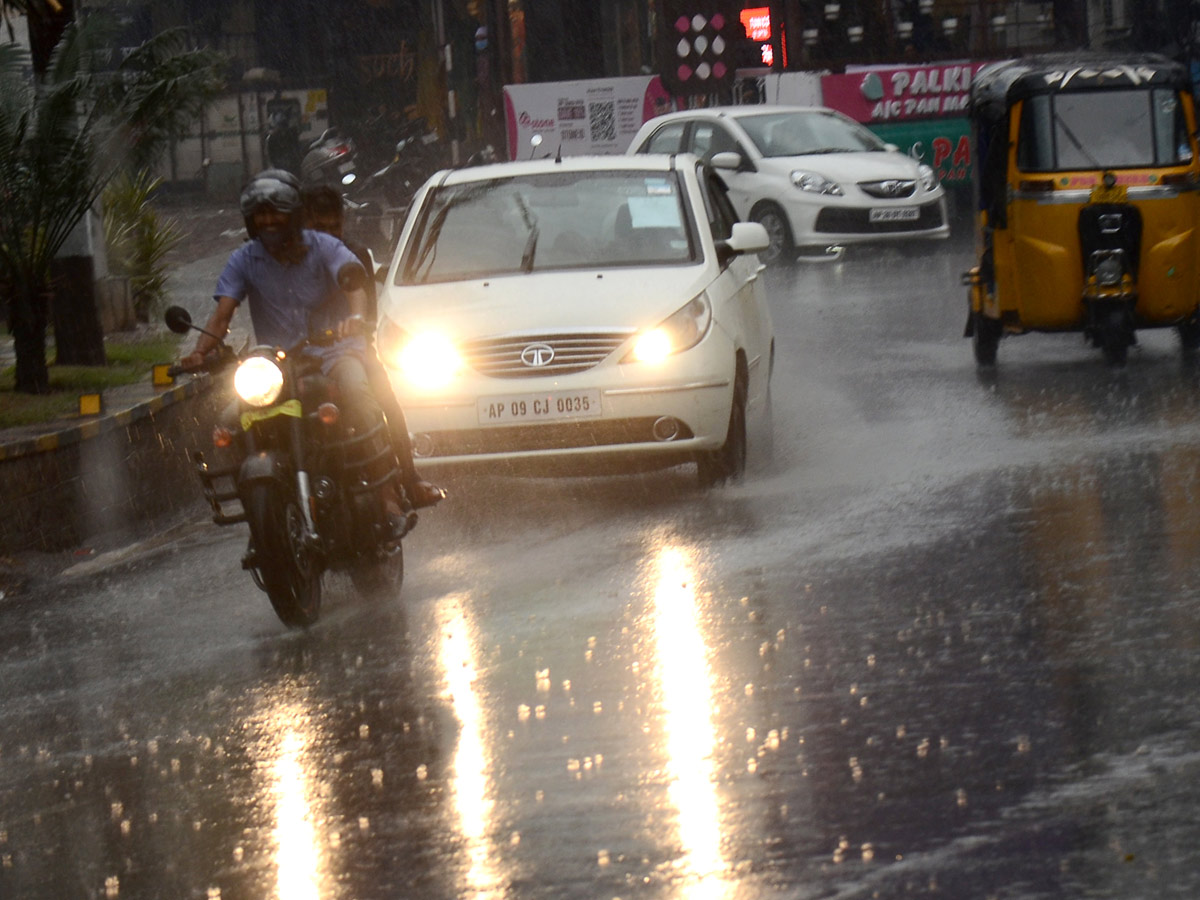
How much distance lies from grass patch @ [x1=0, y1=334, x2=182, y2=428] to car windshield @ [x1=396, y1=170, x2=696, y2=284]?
2428mm

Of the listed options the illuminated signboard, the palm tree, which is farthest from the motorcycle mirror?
the illuminated signboard

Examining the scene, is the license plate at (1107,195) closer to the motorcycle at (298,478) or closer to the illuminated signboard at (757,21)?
the motorcycle at (298,478)

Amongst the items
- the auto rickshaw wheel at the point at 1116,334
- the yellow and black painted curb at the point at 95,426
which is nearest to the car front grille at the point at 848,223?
the auto rickshaw wheel at the point at 1116,334

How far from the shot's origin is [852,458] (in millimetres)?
10656

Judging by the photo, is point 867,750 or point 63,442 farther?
point 63,442

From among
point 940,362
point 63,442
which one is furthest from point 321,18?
point 63,442

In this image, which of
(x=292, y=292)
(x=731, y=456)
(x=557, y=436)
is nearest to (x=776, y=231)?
(x=731, y=456)

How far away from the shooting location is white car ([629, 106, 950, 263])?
74.0ft

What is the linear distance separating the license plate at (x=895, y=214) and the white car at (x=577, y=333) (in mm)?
11996

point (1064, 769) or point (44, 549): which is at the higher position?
point (1064, 769)

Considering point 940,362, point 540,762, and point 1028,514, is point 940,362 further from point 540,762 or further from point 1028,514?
point 540,762

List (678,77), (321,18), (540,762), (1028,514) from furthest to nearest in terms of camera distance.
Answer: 1. (321,18)
2. (678,77)
3. (1028,514)
4. (540,762)

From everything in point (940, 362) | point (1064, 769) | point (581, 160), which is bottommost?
point (940, 362)

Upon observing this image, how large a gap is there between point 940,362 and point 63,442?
6.56 meters
